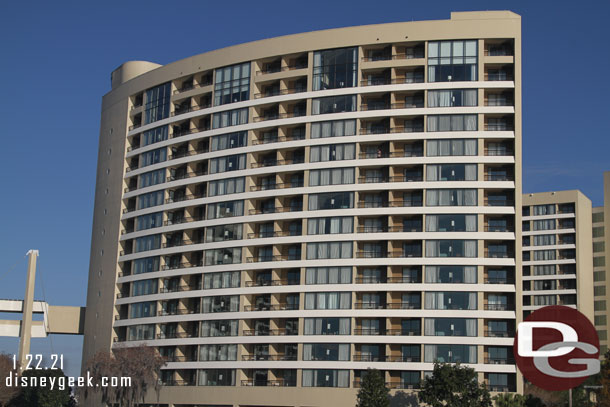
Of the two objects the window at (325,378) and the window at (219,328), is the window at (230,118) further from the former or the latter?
the window at (325,378)

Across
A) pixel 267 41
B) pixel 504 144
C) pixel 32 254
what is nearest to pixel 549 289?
pixel 504 144

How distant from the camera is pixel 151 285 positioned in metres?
112

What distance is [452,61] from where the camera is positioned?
322ft

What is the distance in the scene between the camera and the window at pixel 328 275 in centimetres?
9656

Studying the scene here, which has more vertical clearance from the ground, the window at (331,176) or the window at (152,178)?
the window at (152,178)

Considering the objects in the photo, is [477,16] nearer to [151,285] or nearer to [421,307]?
[421,307]

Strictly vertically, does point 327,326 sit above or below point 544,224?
below

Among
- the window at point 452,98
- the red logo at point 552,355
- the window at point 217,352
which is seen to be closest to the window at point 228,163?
the window at point 217,352

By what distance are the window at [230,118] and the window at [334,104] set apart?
9.99 metres

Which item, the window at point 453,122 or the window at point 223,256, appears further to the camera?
the window at point 223,256

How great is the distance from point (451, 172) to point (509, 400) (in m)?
26.3

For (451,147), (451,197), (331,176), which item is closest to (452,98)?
(451,147)

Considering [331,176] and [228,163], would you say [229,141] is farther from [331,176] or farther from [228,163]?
[331,176]

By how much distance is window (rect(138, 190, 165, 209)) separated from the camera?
113938 millimetres
